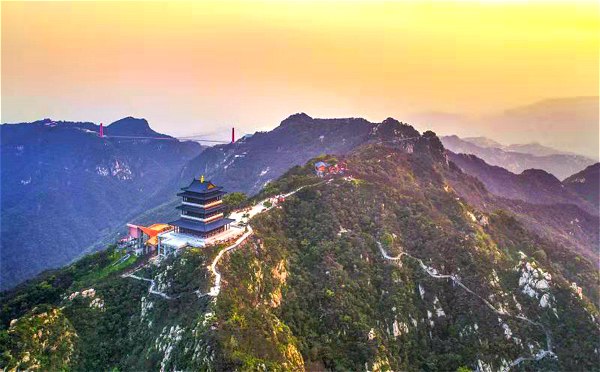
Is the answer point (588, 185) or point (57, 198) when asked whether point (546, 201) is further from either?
point (57, 198)

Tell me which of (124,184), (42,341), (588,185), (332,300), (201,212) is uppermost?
(201,212)

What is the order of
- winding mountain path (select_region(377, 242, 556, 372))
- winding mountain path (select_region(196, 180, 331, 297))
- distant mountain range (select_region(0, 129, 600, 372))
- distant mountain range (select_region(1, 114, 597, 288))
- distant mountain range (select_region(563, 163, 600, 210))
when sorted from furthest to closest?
distant mountain range (select_region(563, 163, 600, 210))
distant mountain range (select_region(1, 114, 597, 288))
winding mountain path (select_region(377, 242, 556, 372))
winding mountain path (select_region(196, 180, 331, 297))
distant mountain range (select_region(0, 129, 600, 372))

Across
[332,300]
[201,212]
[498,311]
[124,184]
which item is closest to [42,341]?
[201,212]

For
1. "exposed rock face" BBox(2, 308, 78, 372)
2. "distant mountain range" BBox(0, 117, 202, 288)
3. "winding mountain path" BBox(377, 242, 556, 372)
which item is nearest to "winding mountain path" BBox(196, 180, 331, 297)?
"exposed rock face" BBox(2, 308, 78, 372)

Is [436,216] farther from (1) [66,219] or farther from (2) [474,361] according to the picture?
(1) [66,219]

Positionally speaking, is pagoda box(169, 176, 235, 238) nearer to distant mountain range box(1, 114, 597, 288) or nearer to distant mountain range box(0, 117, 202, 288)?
distant mountain range box(1, 114, 597, 288)

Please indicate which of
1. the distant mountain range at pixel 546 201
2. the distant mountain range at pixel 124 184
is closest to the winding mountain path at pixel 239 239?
the distant mountain range at pixel 124 184

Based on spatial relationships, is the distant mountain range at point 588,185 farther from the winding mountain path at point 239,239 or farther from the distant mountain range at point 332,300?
the winding mountain path at point 239,239
